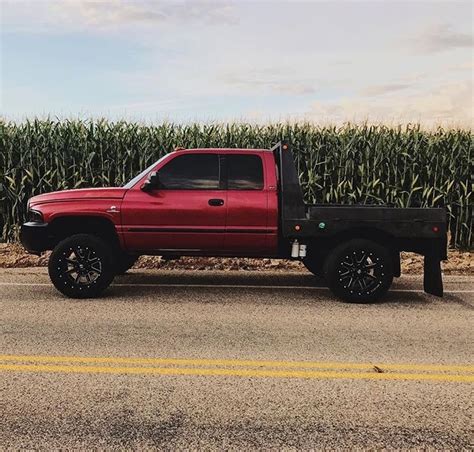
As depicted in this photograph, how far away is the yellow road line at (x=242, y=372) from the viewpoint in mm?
4828

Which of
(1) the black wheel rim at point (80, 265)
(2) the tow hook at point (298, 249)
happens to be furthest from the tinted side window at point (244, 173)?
(1) the black wheel rim at point (80, 265)

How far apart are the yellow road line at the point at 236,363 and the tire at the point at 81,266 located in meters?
2.65

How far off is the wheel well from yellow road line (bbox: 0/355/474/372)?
3.07 meters

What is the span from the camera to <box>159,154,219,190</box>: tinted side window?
809cm

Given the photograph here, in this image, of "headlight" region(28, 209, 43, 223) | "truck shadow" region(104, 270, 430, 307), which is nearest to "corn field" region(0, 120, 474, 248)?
"truck shadow" region(104, 270, 430, 307)

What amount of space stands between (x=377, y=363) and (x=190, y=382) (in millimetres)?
1646

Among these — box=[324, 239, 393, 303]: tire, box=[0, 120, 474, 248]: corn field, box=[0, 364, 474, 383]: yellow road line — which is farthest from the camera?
box=[0, 120, 474, 248]: corn field

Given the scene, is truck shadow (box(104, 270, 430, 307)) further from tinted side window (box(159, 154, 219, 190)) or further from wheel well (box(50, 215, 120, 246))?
tinted side window (box(159, 154, 219, 190))

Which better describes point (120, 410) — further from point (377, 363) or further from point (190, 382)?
point (377, 363)

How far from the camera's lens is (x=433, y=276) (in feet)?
26.6

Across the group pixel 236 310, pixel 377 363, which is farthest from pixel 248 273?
pixel 377 363

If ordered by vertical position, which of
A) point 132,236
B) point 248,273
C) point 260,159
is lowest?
point 248,273

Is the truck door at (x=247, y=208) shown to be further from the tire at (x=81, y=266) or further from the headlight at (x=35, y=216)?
the headlight at (x=35, y=216)

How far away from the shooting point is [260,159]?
820 centimetres
